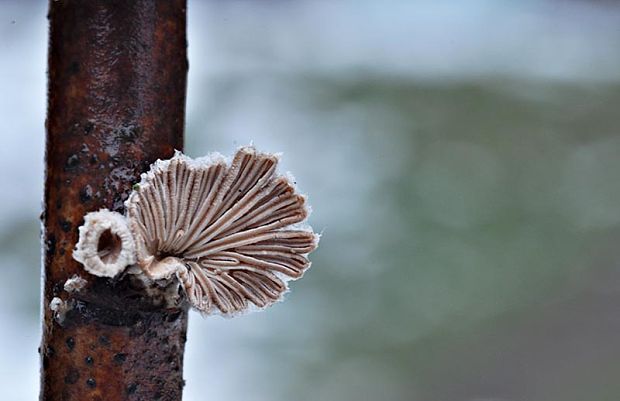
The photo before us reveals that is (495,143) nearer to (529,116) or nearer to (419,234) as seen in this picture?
(529,116)

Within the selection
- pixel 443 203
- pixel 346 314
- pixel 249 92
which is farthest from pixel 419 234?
pixel 249 92
